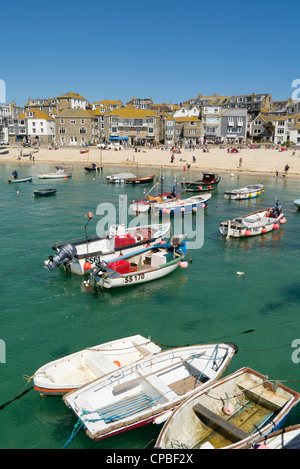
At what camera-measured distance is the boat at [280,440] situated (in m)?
10.1

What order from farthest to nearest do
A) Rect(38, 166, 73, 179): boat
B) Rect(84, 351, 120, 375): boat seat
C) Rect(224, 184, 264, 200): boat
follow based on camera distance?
Rect(38, 166, 73, 179): boat < Rect(224, 184, 264, 200): boat < Rect(84, 351, 120, 375): boat seat

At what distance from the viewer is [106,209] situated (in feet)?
154

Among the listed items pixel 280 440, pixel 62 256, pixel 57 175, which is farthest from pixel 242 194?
pixel 280 440

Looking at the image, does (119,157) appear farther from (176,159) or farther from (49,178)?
(49,178)

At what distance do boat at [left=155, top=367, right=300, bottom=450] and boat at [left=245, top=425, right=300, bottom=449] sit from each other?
20 cm

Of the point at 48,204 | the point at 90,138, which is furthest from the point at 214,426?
the point at 90,138

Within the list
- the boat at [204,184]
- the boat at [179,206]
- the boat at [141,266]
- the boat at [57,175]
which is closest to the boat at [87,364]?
the boat at [141,266]

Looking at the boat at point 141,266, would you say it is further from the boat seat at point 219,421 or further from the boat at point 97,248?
the boat seat at point 219,421

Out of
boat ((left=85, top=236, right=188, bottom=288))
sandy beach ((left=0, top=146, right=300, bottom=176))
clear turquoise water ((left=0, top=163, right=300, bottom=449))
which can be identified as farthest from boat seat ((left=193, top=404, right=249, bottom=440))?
sandy beach ((left=0, top=146, right=300, bottom=176))

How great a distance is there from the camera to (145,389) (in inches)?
518

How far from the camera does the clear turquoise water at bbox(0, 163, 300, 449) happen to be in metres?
13.1

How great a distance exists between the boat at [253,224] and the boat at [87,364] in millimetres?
20235

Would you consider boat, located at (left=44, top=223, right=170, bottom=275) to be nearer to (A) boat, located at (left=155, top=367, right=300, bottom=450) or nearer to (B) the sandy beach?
(A) boat, located at (left=155, top=367, right=300, bottom=450)

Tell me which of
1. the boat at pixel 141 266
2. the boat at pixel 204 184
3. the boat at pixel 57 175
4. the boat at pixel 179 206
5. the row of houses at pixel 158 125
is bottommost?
the boat at pixel 141 266
